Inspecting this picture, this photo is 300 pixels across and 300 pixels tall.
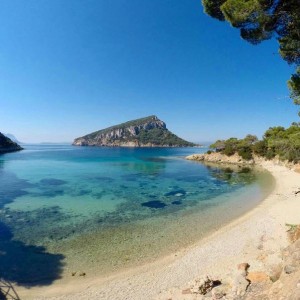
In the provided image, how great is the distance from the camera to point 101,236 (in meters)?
20.2

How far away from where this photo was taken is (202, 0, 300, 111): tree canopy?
1434 cm

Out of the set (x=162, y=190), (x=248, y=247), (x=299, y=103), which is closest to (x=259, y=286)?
(x=248, y=247)

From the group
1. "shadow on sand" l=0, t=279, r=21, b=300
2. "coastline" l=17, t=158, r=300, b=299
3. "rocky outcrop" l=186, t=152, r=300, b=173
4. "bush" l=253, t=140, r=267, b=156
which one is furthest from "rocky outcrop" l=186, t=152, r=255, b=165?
"shadow on sand" l=0, t=279, r=21, b=300

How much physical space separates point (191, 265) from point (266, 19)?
49.7 feet

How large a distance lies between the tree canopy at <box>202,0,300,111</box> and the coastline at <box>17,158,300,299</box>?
10502 mm

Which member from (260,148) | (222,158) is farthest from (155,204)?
(222,158)

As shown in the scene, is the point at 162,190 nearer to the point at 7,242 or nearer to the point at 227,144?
the point at 7,242

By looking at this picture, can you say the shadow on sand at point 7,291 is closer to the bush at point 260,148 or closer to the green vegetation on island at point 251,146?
the green vegetation on island at point 251,146

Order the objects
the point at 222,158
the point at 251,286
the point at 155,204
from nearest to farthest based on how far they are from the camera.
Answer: the point at 251,286 < the point at 155,204 < the point at 222,158

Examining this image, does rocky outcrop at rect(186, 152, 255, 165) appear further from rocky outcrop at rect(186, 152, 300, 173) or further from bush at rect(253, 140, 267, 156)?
bush at rect(253, 140, 267, 156)

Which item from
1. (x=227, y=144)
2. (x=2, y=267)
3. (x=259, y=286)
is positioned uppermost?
(x=227, y=144)

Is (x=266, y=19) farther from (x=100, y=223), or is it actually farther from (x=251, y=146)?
(x=251, y=146)

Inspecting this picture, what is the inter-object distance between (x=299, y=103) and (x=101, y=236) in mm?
18582

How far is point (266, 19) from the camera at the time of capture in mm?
14648
